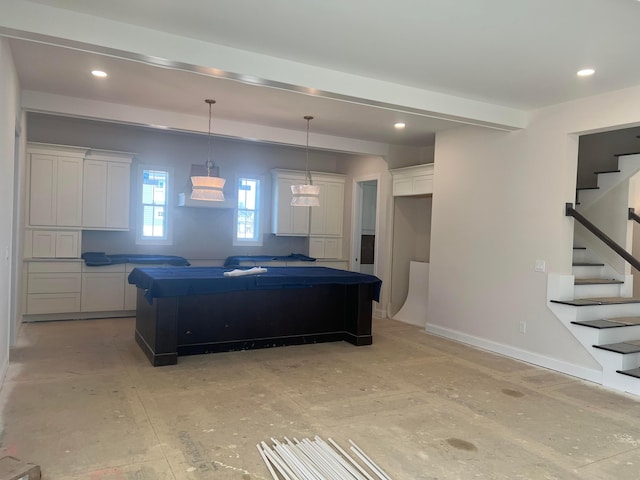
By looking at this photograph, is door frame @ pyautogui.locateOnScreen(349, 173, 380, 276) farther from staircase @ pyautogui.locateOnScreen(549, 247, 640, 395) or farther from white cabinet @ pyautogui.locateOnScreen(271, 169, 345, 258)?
staircase @ pyautogui.locateOnScreen(549, 247, 640, 395)

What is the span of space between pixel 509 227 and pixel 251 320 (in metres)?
3.23

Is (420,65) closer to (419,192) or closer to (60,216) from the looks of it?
(419,192)

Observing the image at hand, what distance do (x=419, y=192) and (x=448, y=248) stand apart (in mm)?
1124

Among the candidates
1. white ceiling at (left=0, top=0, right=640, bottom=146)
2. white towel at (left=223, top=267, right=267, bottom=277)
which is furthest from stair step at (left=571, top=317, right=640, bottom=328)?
white towel at (left=223, top=267, right=267, bottom=277)

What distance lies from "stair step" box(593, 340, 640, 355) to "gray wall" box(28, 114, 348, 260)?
5193mm

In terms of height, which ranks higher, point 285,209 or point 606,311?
point 285,209

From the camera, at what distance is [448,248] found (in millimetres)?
6266

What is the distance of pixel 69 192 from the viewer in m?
6.42

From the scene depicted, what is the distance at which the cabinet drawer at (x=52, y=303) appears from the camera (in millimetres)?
6230

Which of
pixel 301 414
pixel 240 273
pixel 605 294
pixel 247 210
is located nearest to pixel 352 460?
pixel 301 414

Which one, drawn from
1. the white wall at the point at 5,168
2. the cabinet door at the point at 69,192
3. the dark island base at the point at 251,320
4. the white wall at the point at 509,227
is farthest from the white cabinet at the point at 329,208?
the white wall at the point at 5,168

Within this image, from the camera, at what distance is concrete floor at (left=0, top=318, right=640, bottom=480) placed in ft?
9.06

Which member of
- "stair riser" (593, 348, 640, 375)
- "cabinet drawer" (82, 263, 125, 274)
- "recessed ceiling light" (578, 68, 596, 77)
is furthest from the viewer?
"cabinet drawer" (82, 263, 125, 274)

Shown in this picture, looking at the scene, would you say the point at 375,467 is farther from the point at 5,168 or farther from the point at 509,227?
the point at 509,227
